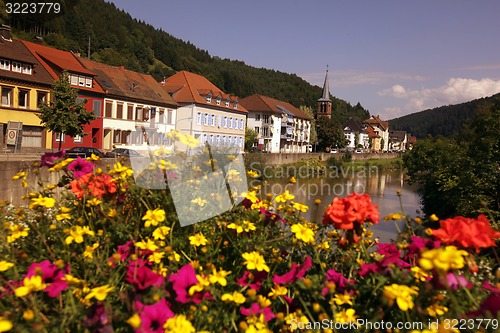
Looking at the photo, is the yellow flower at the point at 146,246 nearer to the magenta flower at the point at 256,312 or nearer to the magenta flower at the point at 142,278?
the magenta flower at the point at 142,278

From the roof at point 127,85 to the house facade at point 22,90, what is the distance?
206 inches

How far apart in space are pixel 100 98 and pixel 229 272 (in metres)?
34.9

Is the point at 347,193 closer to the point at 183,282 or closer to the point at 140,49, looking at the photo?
the point at 183,282

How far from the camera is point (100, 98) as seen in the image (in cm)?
3450

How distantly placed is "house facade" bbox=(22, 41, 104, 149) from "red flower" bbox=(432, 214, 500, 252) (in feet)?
105

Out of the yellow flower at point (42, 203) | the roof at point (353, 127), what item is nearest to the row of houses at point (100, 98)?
the yellow flower at point (42, 203)

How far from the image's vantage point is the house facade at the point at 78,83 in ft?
105

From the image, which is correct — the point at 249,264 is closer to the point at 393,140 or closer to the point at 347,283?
the point at 347,283

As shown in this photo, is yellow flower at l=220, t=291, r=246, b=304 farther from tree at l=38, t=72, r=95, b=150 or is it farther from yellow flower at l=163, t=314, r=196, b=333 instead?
tree at l=38, t=72, r=95, b=150

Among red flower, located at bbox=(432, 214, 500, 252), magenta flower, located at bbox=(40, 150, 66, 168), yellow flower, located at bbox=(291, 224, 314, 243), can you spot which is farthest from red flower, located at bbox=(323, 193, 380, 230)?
magenta flower, located at bbox=(40, 150, 66, 168)

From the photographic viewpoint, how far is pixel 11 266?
207cm

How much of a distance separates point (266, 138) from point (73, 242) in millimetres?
61658

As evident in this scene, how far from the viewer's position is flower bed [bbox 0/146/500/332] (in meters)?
1.77

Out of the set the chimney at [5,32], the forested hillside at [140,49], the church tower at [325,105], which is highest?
the forested hillside at [140,49]
